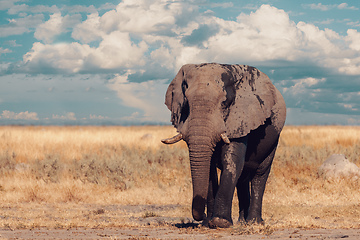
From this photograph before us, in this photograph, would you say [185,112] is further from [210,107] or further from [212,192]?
[212,192]

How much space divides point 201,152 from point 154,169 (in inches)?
405

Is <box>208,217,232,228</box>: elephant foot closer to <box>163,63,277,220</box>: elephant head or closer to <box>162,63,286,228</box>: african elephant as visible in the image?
<box>162,63,286,228</box>: african elephant

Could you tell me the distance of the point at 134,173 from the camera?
698 inches

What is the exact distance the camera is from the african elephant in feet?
26.0

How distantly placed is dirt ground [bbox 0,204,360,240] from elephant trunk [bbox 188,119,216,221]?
64cm

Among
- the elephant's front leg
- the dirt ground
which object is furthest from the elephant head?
the dirt ground

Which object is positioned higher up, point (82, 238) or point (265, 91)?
point (265, 91)

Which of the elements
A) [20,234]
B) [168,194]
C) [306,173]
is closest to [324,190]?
[306,173]

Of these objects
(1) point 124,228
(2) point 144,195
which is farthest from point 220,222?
(2) point 144,195

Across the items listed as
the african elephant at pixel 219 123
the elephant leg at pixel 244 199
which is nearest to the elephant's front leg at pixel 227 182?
the african elephant at pixel 219 123

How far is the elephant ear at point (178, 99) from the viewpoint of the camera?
8.70 m

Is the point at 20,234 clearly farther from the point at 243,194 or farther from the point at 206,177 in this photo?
the point at 243,194

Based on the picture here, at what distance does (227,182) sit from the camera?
8.23 m

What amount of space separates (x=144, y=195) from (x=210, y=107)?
805 cm
